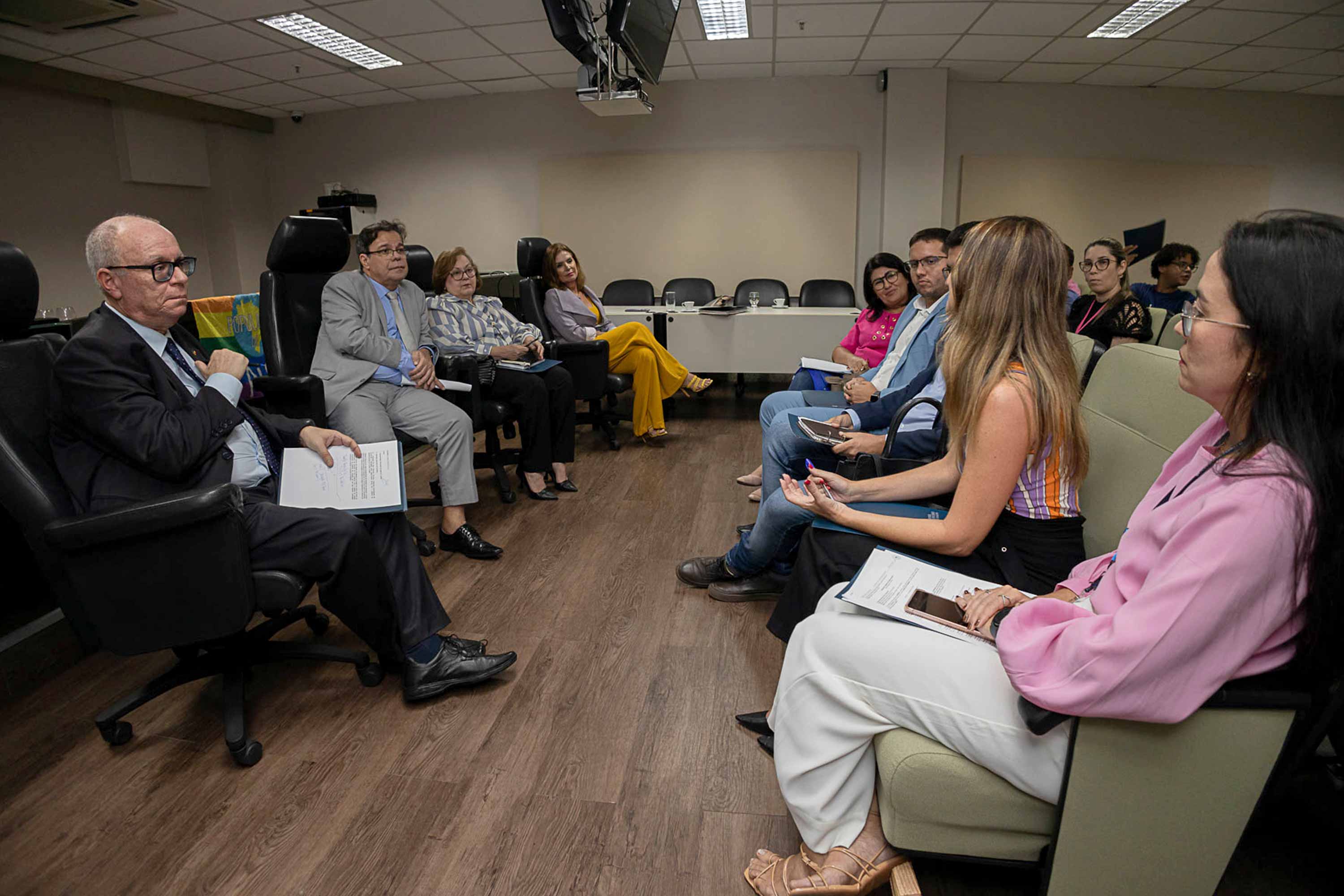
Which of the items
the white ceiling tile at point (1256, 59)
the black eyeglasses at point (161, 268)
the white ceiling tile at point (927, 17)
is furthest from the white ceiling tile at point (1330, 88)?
the black eyeglasses at point (161, 268)

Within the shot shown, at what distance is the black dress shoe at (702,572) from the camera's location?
99.3 inches

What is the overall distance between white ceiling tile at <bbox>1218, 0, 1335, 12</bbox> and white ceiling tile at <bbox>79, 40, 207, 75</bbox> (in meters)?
7.33

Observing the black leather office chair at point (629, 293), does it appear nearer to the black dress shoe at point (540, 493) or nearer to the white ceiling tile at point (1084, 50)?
the black dress shoe at point (540, 493)

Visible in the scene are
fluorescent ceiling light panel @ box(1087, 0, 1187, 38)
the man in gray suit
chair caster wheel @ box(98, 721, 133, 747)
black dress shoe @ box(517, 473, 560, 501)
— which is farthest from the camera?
fluorescent ceiling light panel @ box(1087, 0, 1187, 38)

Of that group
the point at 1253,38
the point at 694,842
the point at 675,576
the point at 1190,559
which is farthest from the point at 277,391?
the point at 1253,38

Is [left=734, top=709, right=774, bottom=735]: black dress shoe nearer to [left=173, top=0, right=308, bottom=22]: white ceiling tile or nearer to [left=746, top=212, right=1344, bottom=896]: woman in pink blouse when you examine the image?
[left=746, top=212, right=1344, bottom=896]: woman in pink blouse

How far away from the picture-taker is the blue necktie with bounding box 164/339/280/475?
6.09 feet

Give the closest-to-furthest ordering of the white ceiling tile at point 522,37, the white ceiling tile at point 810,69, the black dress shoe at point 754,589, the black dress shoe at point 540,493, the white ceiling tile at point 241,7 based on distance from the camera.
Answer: the black dress shoe at point 754,589, the black dress shoe at point 540,493, the white ceiling tile at point 241,7, the white ceiling tile at point 522,37, the white ceiling tile at point 810,69

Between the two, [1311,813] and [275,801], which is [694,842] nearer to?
[275,801]

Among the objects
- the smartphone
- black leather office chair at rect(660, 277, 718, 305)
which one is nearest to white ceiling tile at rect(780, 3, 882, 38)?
black leather office chair at rect(660, 277, 718, 305)

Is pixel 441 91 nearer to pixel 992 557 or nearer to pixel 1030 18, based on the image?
pixel 1030 18

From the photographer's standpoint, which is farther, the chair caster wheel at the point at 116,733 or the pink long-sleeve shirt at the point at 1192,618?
the chair caster wheel at the point at 116,733

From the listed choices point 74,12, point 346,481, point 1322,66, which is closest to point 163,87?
point 74,12

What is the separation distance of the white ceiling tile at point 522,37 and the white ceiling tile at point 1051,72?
Answer: 3977mm
